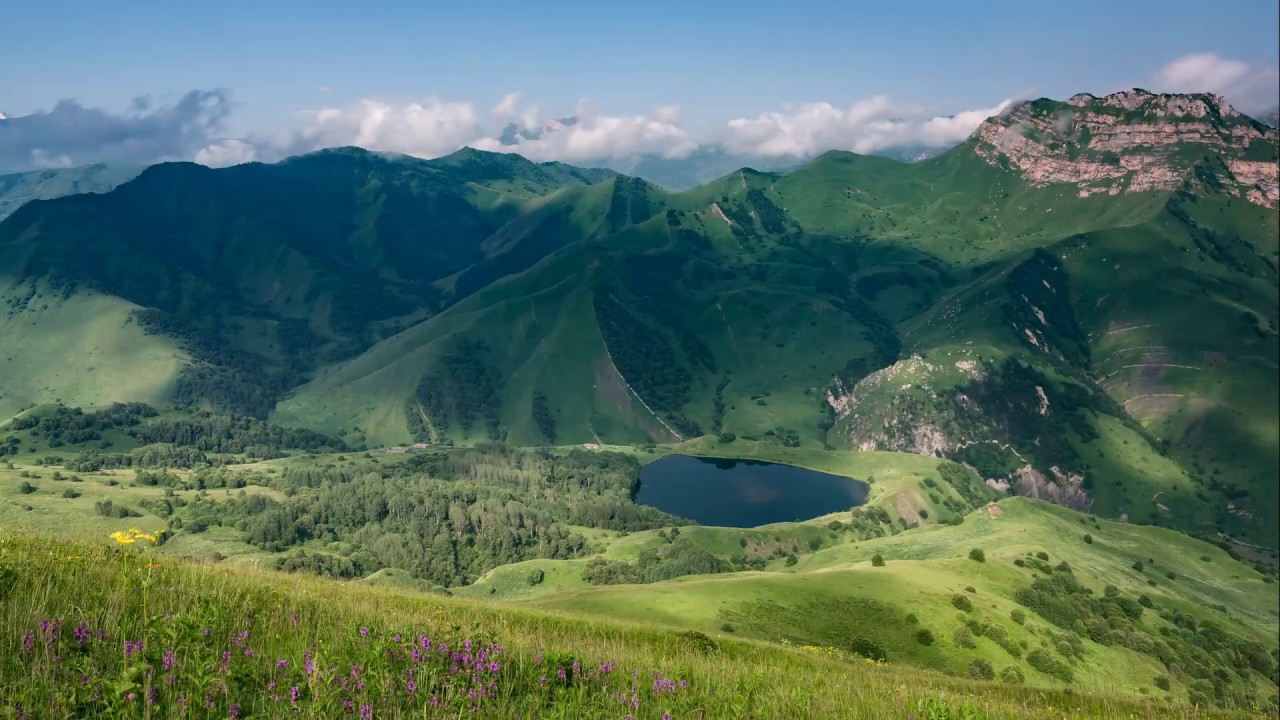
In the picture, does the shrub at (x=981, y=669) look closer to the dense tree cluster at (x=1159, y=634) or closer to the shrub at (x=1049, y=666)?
the shrub at (x=1049, y=666)

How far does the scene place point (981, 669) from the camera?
75.6 metres

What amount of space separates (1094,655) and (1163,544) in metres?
131

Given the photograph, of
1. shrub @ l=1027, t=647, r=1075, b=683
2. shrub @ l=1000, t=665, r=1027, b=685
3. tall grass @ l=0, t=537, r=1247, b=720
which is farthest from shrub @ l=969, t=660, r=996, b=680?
tall grass @ l=0, t=537, r=1247, b=720

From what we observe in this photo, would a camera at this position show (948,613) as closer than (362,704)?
No

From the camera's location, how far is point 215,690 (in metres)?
7.51

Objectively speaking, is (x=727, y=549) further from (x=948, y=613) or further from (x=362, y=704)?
(x=362, y=704)

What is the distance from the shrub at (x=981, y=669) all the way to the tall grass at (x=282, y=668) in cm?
7374

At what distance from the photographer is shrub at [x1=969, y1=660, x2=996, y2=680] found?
74.4 metres

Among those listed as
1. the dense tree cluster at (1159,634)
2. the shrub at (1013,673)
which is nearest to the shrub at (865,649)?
the shrub at (1013,673)

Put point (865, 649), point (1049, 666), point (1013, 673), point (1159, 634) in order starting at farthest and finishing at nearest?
1. point (1159, 634)
2. point (1049, 666)
3. point (1013, 673)
4. point (865, 649)

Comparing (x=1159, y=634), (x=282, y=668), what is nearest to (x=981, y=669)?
(x=1159, y=634)

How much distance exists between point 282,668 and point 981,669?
84434 millimetres

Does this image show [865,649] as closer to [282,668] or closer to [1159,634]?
[282,668]

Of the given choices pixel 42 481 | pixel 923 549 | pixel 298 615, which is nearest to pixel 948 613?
pixel 923 549
